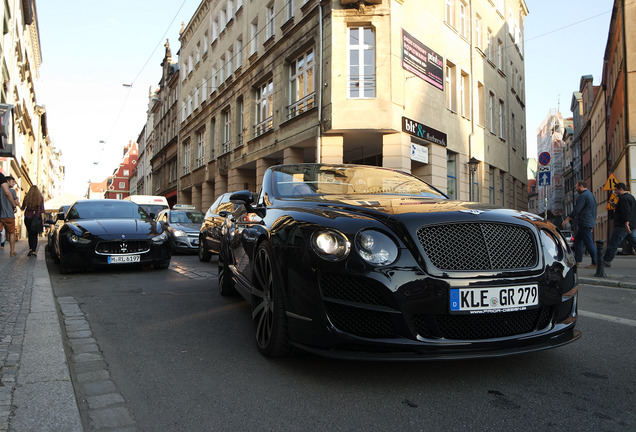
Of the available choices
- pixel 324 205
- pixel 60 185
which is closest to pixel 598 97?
pixel 324 205

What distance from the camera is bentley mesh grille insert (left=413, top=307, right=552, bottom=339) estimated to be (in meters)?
2.51

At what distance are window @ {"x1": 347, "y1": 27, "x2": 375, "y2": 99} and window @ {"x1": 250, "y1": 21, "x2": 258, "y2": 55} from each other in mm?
7869

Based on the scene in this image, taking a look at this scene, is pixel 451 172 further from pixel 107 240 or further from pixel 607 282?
pixel 107 240

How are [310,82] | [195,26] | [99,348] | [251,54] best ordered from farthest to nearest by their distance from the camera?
1. [195,26]
2. [251,54]
3. [310,82]
4. [99,348]

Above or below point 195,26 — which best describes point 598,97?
below

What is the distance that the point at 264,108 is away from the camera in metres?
22.4

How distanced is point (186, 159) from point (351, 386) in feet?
115

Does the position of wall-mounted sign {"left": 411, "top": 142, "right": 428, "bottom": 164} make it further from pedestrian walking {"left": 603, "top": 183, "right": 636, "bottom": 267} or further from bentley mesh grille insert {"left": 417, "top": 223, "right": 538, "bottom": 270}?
bentley mesh grille insert {"left": 417, "top": 223, "right": 538, "bottom": 270}

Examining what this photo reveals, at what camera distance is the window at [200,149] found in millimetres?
31578

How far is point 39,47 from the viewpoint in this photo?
131ft

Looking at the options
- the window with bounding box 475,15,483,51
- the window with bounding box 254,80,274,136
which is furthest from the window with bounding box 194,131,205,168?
the window with bounding box 475,15,483,51

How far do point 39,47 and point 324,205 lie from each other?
45756 mm

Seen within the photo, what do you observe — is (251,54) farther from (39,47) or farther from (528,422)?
(39,47)

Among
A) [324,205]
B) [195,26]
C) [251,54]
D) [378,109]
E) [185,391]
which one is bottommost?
[185,391]
